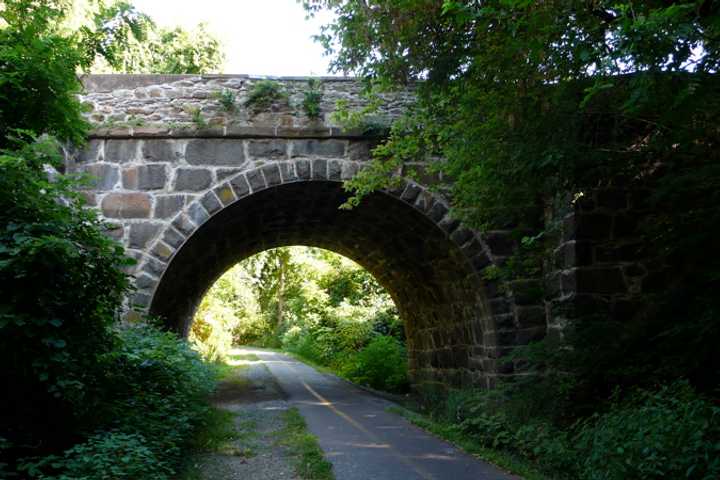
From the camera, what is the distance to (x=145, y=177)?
8.84 m

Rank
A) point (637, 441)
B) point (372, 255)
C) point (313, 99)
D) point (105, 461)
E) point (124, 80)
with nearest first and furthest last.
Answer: point (105, 461) → point (637, 441) → point (124, 80) → point (313, 99) → point (372, 255)

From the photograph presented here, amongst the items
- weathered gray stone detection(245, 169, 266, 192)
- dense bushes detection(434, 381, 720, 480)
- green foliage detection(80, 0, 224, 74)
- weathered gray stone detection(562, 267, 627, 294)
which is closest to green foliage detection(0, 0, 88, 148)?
weathered gray stone detection(245, 169, 266, 192)

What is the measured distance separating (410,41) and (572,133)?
177cm

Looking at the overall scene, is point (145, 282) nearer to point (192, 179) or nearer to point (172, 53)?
point (192, 179)

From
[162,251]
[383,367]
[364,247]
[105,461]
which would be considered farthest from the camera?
[383,367]

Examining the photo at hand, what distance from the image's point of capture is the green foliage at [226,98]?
29.3ft

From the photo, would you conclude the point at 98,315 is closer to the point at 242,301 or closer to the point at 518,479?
the point at 518,479

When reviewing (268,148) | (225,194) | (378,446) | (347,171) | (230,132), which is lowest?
(378,446)

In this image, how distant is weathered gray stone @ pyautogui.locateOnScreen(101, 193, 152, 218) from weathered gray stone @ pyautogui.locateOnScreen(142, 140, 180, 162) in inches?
19.9

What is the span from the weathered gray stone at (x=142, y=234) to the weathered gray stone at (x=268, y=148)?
156 centimetres

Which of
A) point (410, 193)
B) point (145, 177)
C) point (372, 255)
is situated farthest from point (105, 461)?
point (372, 255)

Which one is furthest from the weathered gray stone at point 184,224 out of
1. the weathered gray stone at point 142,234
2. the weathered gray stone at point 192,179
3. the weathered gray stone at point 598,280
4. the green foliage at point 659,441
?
the green foliage at point 659,441

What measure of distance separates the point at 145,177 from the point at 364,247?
4.85m

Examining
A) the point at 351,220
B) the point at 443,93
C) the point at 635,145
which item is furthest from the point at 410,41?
the point at 351,220
